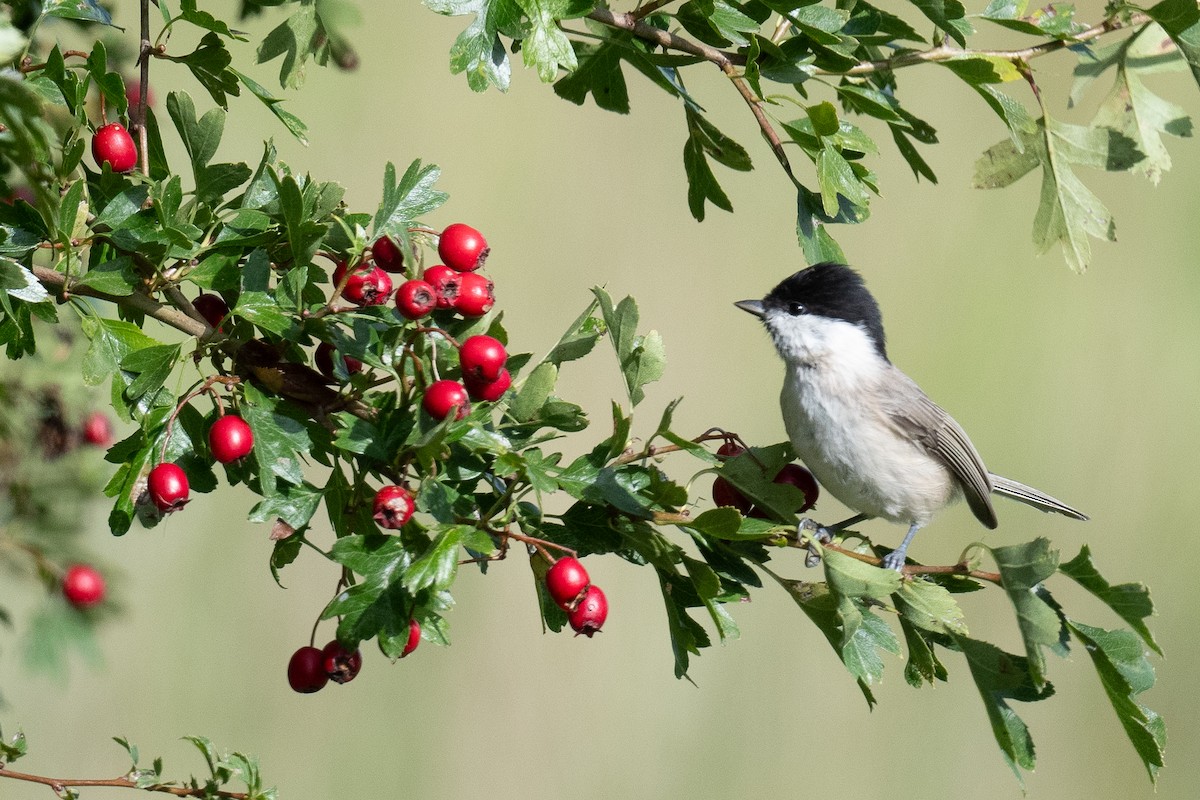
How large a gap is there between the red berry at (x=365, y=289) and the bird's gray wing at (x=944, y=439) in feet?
5.49

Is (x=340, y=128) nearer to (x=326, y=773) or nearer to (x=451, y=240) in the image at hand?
(x=326, y=773)

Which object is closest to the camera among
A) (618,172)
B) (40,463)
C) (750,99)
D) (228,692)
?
(750,99)

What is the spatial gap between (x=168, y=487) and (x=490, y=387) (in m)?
0.44

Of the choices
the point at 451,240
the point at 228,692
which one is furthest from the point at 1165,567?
the point at 451,240

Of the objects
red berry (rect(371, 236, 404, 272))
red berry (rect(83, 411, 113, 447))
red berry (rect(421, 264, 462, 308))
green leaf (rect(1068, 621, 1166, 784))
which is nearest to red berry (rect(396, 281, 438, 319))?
red berry (rect(421, 264, 462, 308))

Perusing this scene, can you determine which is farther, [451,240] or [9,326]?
[451,240]

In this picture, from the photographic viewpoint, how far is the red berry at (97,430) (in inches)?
102

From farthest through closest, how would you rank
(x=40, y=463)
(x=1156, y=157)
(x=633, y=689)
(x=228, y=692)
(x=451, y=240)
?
1. (x=633, y=689)
2. (x=228, y=692)
3. (x=40, y=463)
4. (x=1156, y=157)
5. (x=451, y=240)

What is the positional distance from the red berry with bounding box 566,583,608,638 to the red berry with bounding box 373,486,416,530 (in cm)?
28

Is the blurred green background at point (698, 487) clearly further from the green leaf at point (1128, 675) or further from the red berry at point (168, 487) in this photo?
the green leaf at point (1128, 675)

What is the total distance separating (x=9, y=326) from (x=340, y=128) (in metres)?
3.68

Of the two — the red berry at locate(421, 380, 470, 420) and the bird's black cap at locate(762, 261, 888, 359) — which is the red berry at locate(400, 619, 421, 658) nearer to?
the red berry at locate(421, 380, 470, 420)

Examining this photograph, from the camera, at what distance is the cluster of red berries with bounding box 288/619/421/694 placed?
1.83 m

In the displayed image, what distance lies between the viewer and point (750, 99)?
1.93m
